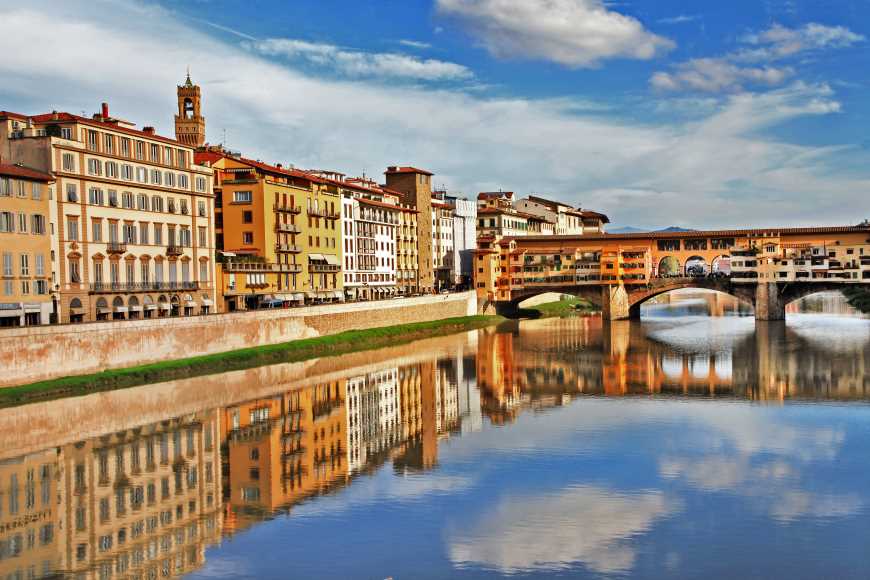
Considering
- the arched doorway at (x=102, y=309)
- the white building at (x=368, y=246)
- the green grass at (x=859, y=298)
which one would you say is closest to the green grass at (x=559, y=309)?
the white building at (x=368, y=246)

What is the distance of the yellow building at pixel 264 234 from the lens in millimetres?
54719

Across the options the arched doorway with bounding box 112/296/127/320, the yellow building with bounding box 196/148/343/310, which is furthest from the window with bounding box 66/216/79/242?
the yellow building with bounding box 196/148/343/310

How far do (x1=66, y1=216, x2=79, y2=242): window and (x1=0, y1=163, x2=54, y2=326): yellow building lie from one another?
2184 mm

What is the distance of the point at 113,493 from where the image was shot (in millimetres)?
23078

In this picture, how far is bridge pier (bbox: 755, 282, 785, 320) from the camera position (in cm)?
7144

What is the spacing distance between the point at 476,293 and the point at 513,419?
45610 mm

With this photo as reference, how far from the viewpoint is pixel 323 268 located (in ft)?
209

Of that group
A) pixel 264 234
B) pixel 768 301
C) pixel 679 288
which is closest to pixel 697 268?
pixel 679 288

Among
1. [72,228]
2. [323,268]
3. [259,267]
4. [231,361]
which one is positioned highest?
[72,228]

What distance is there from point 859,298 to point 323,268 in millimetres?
60898

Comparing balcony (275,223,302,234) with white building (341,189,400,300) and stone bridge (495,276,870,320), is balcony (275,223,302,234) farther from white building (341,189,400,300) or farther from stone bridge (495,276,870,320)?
stone bridge (495,276,870,320)

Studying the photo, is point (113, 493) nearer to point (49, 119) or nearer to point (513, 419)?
point (513, 419)

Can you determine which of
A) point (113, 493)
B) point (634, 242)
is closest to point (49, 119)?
point (113, 493)

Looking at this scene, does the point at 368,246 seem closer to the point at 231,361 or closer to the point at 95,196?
the point at 231,361
